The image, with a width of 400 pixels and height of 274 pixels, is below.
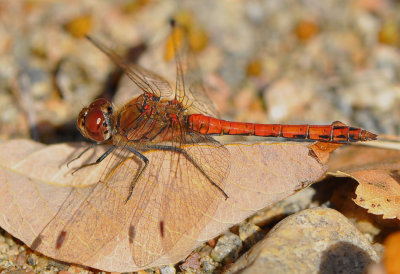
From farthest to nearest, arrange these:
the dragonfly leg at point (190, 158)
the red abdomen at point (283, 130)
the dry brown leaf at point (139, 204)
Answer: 1. the red abdomen at point (283, 130)
2. the dragonfly leg at point (190, 158)
3. the dry brown leaf at point (139, 204)

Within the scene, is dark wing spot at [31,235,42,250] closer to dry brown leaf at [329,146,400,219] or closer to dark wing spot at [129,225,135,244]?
dark wing spot at [129,225,135,244]

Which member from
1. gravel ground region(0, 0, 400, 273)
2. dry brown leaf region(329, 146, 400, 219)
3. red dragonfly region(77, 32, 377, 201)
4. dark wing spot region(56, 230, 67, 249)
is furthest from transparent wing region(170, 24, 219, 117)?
dark wing spot region(56, 230, 67, 249)

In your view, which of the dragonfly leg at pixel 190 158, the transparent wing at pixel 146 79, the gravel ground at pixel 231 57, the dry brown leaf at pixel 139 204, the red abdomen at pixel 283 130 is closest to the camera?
the dry brown leaf at pixel 139 204

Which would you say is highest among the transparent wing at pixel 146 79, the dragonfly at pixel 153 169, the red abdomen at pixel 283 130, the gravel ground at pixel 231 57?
the gravel ground at pixel 231 57

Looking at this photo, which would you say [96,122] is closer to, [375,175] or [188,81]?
[188,81]

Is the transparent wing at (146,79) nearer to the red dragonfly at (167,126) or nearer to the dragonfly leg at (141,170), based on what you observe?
the red dragonfly at (167,126)

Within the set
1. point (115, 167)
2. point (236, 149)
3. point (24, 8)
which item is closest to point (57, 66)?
point (24, 8)

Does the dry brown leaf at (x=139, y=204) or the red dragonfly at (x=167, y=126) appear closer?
the dry brown leaf at (x=139, y=204)

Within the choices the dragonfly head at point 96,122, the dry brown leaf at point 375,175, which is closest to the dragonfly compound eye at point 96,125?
the dragonfly head at point 96,122
